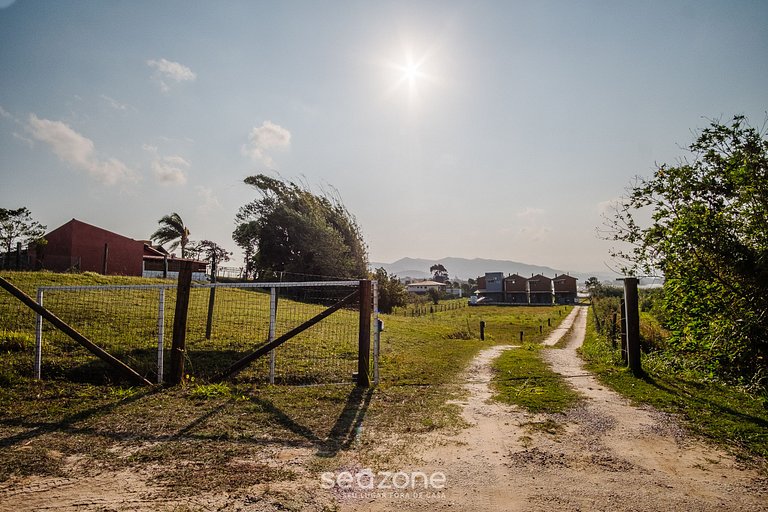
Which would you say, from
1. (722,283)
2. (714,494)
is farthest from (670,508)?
(722,283)

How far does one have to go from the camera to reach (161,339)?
7.26 metres

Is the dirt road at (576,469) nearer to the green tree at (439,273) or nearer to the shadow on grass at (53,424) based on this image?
the shadow on grass at (53,424)

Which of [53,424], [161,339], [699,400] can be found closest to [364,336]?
[161,339]

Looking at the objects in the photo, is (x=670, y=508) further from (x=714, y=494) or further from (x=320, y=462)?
(x=320, y=462)

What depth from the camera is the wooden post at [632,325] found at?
852 centimetres

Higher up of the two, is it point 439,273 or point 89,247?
point 439,273

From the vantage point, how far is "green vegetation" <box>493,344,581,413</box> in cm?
636

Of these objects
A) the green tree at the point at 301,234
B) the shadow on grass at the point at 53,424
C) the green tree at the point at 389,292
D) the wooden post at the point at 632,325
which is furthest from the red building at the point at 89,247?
the wooden post at the point at 632,325

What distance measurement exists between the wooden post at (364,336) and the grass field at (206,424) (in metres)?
0.34

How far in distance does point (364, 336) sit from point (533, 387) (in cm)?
329

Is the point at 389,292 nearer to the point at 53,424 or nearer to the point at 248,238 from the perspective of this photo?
the point at 248,238

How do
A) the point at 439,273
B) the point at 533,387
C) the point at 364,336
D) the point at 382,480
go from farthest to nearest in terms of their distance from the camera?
1. the point at 439,273
2. the point at 364,336
3. the point at 533,387
4. the point at 382,480

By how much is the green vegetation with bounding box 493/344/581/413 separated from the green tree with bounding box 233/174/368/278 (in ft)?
81.0

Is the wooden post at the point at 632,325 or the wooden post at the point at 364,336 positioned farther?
the wooden post at the point at 632,325
